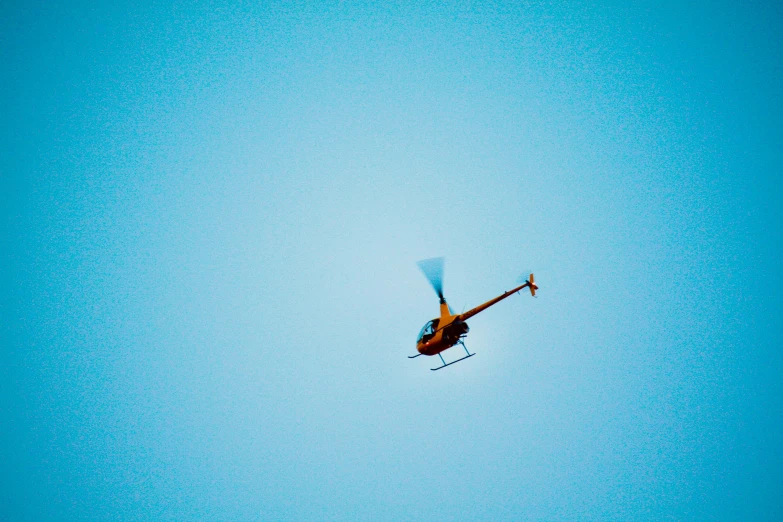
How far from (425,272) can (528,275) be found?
170 inches

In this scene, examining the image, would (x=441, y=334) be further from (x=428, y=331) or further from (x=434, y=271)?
(x=434, y=271)

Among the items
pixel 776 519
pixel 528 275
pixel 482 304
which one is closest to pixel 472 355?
pixel 482 304

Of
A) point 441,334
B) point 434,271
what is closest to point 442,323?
point 441,334

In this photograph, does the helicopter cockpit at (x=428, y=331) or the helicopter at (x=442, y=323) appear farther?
the helicopter cockpit at (x=428, y=331)

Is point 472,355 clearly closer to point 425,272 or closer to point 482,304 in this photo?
point 482,304

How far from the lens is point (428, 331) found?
23484 mm

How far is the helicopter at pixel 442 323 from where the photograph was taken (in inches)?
859

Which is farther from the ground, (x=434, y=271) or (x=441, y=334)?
(x=434, y=271)

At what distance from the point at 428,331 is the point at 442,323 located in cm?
88

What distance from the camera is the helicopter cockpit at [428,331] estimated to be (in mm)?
23328

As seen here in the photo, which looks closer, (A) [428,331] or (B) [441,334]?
(B) [441,334]

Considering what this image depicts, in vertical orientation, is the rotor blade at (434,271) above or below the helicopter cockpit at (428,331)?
above

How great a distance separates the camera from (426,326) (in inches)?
929

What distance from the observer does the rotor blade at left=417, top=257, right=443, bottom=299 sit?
21.3 m
